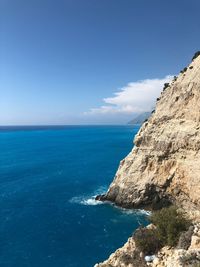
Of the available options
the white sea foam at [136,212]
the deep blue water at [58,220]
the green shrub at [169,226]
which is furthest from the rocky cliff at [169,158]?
the green shrub at [169,226]

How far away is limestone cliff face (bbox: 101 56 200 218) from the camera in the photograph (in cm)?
4616

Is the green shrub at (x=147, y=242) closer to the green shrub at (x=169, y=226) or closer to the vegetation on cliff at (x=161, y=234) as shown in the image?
the vegetation on cliff at (x=161, y=234)

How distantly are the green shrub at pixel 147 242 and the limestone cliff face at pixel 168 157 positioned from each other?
2367 centimetres

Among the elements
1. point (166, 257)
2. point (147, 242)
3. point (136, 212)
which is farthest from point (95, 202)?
point (166, 257)

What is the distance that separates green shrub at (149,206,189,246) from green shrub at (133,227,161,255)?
48 cm

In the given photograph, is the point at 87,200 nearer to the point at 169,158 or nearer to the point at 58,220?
the point at 58,220

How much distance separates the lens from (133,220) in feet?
159

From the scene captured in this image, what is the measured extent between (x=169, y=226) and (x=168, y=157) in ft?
96.7

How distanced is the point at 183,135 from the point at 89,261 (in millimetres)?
24207

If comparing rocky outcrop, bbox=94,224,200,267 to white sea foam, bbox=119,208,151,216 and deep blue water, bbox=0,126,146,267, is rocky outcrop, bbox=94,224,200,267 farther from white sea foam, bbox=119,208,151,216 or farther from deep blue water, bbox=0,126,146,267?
white sea foam, bbox=119,208,151,216

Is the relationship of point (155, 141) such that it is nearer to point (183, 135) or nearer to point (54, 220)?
point (183, 135)

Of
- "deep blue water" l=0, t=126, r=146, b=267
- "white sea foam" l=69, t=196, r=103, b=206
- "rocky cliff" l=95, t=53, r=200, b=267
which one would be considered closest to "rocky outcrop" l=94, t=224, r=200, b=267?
"deep blue water" l=0, t=126, r=146, b=267

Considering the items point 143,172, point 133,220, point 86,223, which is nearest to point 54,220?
point 86,223

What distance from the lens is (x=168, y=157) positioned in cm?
5088
